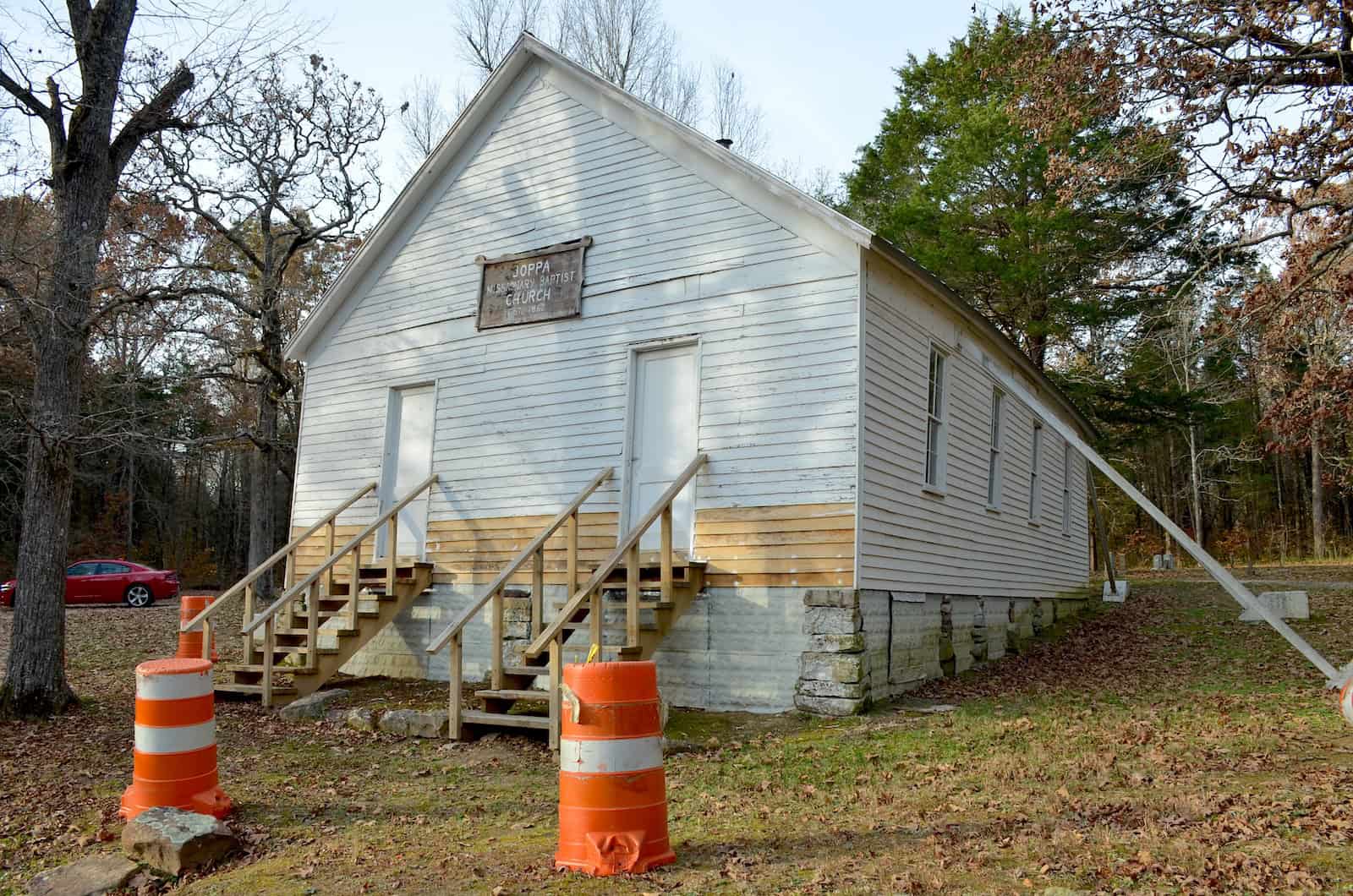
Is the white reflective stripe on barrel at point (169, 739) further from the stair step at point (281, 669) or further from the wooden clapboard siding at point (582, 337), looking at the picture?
the wooden clapboard siding at point (582, 337)

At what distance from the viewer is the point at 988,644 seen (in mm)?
14305

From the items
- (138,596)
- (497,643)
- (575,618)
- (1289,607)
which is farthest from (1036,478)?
(138,596)

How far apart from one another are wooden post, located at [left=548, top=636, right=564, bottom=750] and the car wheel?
21903mm

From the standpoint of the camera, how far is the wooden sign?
1298 cm

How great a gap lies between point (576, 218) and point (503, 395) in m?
2.43

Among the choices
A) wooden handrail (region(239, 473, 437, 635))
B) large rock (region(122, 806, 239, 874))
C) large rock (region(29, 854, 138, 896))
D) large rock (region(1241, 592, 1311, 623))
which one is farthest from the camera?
large rock (region(1241, 592, 1311, 623))

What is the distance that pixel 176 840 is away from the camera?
600cm

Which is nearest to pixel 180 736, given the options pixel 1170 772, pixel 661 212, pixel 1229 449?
pixel 1170 772

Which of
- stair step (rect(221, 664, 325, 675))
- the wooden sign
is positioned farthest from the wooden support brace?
the wooden sign

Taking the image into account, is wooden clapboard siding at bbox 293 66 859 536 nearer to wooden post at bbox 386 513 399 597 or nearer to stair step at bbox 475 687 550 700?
wooden post at bbox 386 513 399 597

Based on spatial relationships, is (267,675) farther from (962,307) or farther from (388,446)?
(962,307)

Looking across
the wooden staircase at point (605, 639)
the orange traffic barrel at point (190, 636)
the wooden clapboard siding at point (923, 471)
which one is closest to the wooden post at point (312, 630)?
the orange traffic barrel at point (190, 636)

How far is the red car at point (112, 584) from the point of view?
86.6ft

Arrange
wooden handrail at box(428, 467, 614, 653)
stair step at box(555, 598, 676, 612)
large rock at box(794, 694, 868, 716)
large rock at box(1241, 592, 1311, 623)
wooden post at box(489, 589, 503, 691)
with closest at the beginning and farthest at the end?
wooden handrail at box(428, 467, 614, 653)
wooden post at box(489, 589, 503, 691)
large rock at box(794, 694, 868, 716)
stair step at box(555, 598, 676, 612)
large rock at box(1241, 592, 1311, 623)
